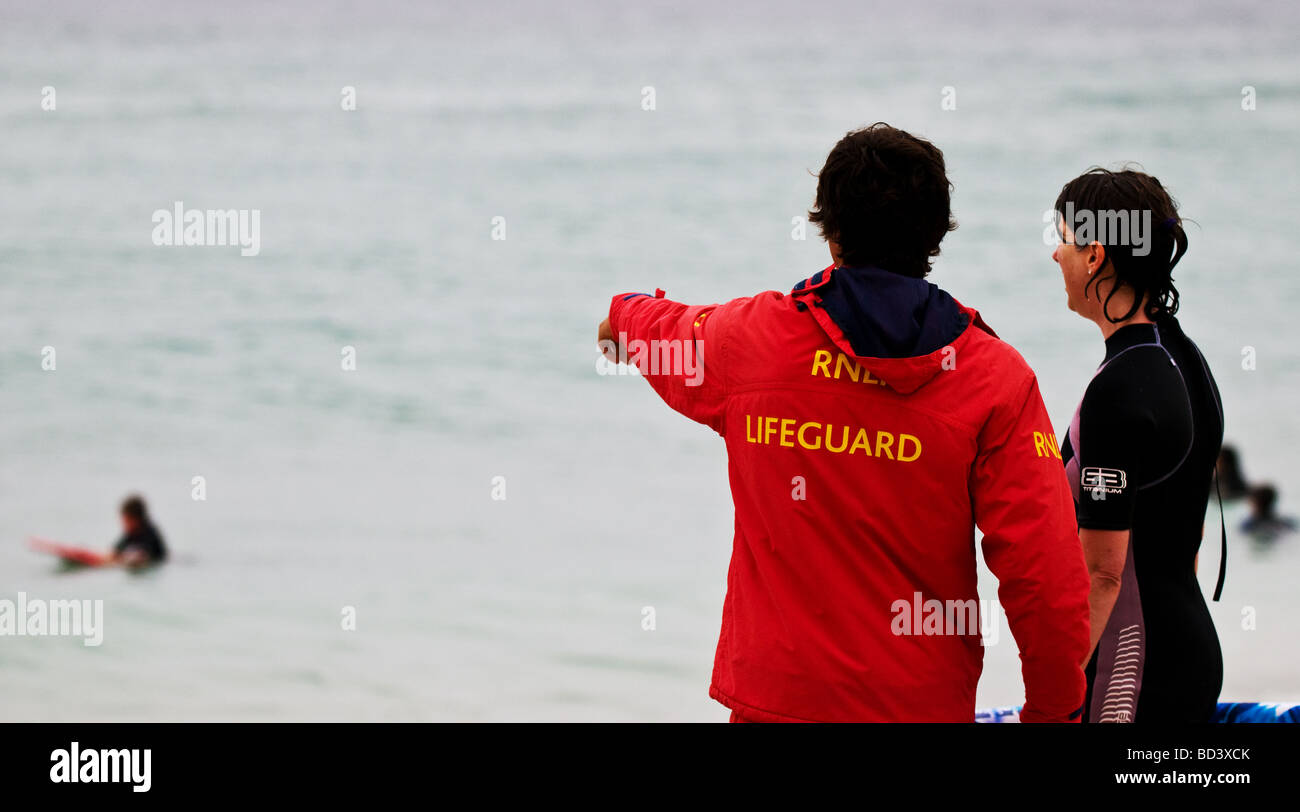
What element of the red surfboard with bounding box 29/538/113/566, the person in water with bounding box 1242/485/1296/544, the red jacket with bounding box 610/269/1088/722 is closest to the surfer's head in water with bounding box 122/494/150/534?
the red surfboard with bounding box 29/538/113/566

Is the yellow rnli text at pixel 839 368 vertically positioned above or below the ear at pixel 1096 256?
below

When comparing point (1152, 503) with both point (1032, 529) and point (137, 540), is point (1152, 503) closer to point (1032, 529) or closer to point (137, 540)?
point (1032, 529)

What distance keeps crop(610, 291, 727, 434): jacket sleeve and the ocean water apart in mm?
4074

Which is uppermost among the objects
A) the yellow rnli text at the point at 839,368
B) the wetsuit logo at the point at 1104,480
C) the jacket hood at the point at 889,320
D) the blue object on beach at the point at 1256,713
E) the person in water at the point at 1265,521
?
the jacket hood at the point at 889,320

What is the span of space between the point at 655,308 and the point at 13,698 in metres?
6.76

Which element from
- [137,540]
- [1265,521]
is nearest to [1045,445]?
[1265,521]

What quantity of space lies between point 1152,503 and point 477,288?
1317 cm

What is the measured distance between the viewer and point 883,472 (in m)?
1.72

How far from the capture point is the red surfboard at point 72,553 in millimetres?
9305

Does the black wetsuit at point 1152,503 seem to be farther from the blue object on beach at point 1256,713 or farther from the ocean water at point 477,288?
the ocean water at point 477,288

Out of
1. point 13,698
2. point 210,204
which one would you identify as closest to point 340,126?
point 210,204

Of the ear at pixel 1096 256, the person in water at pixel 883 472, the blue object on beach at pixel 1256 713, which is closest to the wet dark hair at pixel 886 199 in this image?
the person in water at pixel 883 472

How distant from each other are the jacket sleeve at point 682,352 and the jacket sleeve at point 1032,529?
0.35 m

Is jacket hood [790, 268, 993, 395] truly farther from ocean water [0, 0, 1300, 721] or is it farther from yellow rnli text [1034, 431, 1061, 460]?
ocean water [0, 0, 1300, 721]
